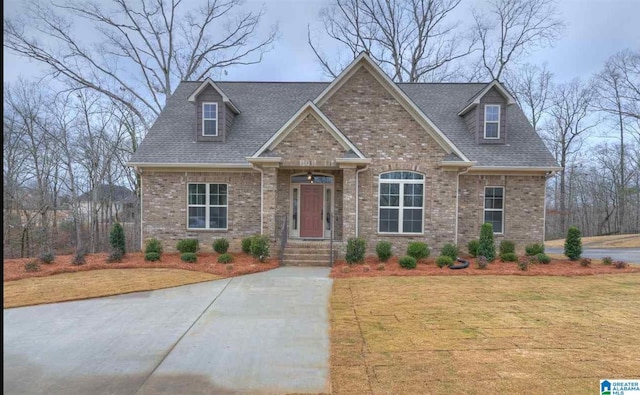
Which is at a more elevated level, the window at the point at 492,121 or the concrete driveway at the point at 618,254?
the window at the point at 492,121

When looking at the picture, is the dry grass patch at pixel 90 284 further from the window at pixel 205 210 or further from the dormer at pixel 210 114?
the dormer at pixel 210 114

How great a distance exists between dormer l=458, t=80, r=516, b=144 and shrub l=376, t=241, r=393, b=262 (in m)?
6.18

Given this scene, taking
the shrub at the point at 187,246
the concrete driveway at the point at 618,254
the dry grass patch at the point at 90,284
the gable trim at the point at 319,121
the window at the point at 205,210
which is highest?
the gable trim at the point at 319,121

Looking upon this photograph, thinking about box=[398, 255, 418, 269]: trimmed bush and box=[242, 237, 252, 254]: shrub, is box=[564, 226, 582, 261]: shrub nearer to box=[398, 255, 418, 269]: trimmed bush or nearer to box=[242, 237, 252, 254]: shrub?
box=[398, 255, 418, 269]: trimmed bush

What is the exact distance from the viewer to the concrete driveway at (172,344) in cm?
399

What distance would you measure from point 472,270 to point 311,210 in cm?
611

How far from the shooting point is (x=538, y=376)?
4082 millimetres

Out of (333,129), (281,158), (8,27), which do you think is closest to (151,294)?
(281,158)

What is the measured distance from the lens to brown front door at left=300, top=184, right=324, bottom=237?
13.5 m

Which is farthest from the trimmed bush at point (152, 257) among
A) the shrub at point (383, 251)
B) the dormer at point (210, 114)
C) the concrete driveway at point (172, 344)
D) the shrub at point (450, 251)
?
the shrub at point (450, 251)

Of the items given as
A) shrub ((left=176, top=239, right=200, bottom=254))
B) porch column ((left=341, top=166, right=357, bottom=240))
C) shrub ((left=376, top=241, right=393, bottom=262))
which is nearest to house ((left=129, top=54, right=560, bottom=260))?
porch column ((left=341, top=166, right=357, bottom=240))

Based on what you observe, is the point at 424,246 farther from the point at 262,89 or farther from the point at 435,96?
the point at 262,89

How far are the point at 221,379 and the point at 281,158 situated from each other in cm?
860

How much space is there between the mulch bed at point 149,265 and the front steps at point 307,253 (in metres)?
0.55
